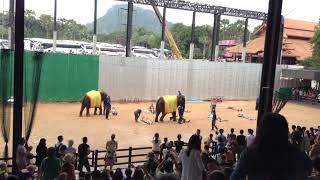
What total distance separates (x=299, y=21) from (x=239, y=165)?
56724mm

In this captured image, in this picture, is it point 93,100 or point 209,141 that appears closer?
point 209,141

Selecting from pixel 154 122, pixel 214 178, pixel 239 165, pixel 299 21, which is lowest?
pixel 154 122

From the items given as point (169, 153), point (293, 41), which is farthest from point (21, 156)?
point (293, 41)

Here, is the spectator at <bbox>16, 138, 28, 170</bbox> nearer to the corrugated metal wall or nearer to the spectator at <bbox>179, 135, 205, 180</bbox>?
the spectator at <bbox>179, 135, 205, 180</bbox>

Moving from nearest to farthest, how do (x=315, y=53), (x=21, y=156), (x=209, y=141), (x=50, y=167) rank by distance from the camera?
(x=50, y=167)
(x=21, y=156)
(x=209, y=141)
(x=315, y=53)

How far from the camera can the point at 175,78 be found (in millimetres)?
31688

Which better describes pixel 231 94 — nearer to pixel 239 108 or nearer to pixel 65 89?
pixel 239 108

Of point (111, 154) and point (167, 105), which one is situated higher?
point (167, 105)

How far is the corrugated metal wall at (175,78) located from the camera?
94.8ft

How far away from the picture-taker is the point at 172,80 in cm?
3159

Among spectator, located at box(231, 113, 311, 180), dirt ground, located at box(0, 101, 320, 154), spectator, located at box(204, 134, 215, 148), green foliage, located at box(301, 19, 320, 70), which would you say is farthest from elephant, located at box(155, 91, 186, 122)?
green foliage, located at box(301, 19, 320, 70)

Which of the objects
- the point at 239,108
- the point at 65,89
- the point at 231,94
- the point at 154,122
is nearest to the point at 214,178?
the point at 154,122

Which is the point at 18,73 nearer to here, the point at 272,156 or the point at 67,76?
the point at 272,156

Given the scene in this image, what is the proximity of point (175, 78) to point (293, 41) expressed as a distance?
24.1 m
